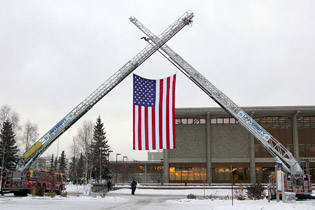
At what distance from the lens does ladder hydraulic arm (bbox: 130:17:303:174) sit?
91.7ft

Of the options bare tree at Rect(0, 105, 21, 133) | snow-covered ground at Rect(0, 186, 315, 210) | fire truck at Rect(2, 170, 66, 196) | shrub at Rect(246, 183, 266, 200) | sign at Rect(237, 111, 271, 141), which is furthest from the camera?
bare tree at Rect(0, 105, 21, 133)

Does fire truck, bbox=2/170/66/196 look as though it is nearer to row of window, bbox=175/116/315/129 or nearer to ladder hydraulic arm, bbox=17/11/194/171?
ladder hydraulic arm, bbox=17/11/194/171

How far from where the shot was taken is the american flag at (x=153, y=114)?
2252cm

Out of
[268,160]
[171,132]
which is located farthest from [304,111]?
[171,132]

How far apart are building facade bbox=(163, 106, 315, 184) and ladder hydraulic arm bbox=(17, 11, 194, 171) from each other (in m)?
27.8

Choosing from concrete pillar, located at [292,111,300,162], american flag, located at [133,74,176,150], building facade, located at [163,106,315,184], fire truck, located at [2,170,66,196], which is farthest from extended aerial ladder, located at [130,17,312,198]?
concrete pillar, located at [292,111,300,162]

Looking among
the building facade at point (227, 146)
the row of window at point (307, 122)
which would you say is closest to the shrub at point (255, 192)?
the building facade at point (227, 146)

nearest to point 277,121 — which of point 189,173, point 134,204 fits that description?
point 189,173

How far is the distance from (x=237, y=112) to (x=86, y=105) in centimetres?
1299

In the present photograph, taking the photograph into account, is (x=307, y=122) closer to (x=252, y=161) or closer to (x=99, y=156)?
(x=252, y=161)

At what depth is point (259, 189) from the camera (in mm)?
25219

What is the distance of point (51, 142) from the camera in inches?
1140

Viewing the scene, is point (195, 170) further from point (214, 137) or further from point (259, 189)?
point (259, 189)

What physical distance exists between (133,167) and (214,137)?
98.2ft
